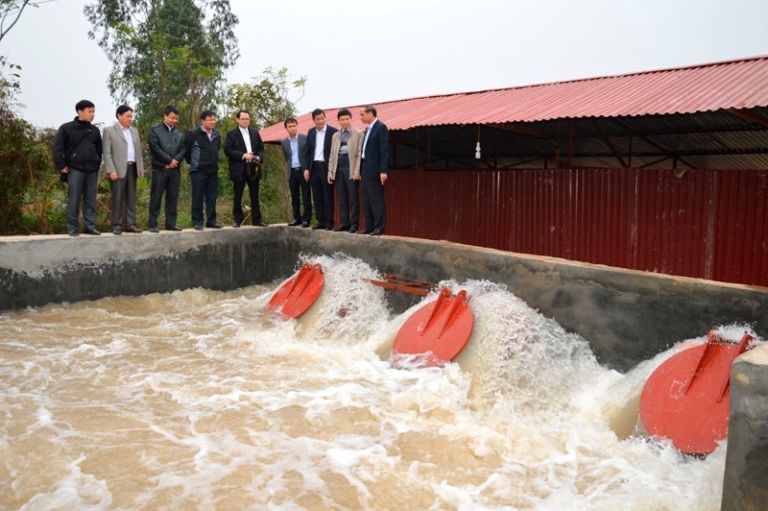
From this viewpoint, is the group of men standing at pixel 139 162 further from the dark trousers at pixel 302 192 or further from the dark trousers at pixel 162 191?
the dark trousers at pixel 302 192

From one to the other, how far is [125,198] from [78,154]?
88 cm

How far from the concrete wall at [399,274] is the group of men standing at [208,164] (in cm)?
32

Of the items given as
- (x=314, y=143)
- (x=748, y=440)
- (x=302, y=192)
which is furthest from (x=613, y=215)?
(x=302, y=192)

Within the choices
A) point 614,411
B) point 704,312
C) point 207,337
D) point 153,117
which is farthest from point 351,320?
point 153,117

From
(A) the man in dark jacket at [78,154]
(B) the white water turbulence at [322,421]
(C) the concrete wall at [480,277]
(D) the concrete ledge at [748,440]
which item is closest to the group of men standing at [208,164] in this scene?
(A) the man in dark jacket at [78,154]

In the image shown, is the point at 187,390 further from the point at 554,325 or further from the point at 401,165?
the point at 401,165

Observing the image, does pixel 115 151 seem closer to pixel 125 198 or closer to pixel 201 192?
pixel 125 198

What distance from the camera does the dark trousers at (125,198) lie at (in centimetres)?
798

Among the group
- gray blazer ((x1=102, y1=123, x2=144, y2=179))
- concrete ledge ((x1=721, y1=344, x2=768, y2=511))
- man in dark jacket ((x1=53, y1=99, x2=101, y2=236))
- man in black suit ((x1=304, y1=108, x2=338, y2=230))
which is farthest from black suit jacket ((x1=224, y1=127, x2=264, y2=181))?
concrete ledge ((x1=721, y1=344, x2=768, y2=511))

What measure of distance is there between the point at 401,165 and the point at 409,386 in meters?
5.47

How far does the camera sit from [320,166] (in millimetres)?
8656

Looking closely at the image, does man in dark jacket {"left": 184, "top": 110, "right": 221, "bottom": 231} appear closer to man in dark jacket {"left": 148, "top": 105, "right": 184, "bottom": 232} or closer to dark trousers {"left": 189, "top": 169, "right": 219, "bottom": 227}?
dark trousers {"left": 189, "top": 169, "right": 219, "bottom": 227}

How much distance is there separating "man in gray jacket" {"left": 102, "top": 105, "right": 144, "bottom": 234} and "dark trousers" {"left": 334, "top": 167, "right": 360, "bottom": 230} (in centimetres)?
253

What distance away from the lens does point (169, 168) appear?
8.30m
